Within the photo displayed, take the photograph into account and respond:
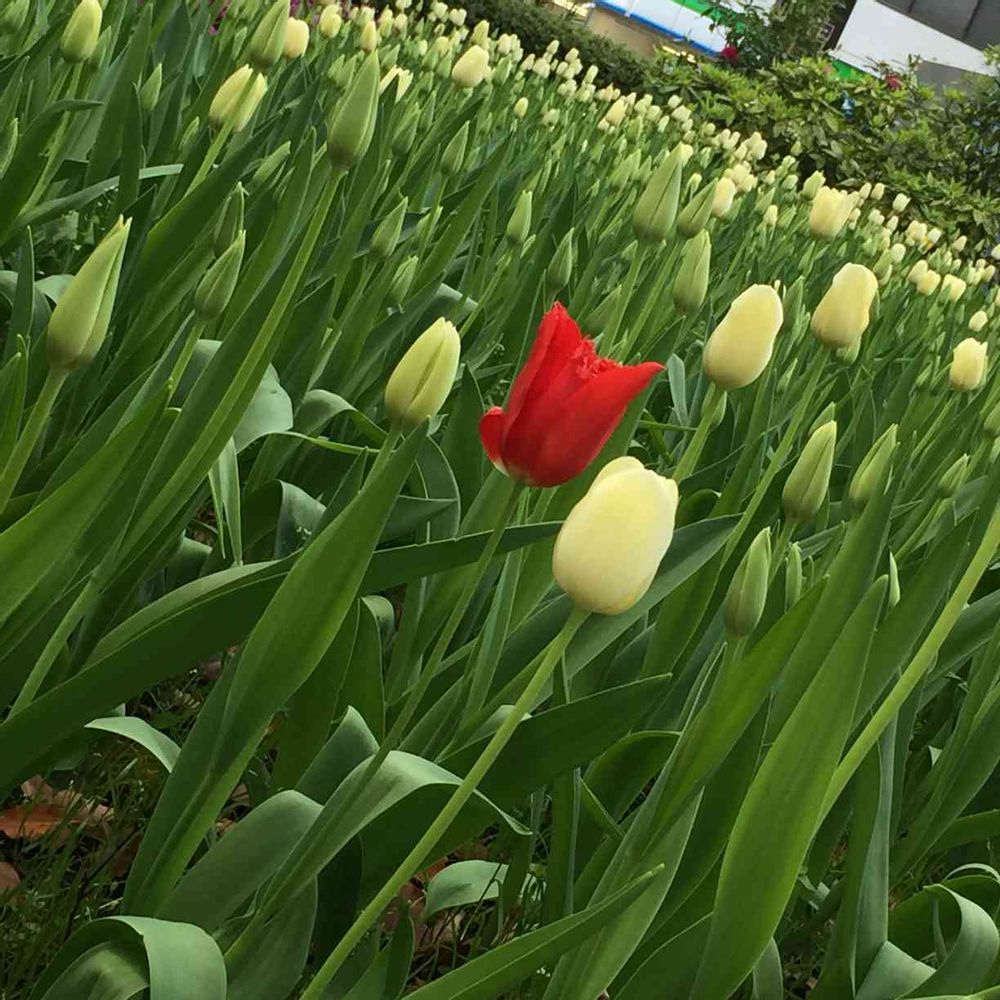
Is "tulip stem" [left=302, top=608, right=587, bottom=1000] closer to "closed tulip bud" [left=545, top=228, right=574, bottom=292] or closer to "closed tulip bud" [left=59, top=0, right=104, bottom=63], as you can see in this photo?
"closed tulip bud" [left=545, top=228, right=574, bottom=292]

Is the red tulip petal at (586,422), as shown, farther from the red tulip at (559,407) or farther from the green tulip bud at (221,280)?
the green tulip bud at (221,280)

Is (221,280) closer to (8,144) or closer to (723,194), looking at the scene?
(8,144)

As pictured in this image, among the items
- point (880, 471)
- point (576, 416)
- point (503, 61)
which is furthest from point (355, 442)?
point (503, 61)

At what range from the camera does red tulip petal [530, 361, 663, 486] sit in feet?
2.11

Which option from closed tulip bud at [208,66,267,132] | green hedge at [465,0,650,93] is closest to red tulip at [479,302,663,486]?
closed tulip bud at [208,66,267,132]

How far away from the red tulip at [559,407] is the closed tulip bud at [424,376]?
15cm

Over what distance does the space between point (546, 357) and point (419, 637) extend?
498mm

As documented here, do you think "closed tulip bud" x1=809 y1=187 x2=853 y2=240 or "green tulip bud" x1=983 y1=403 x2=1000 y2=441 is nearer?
"green tulip bud" x1=983 y1=403 x2=1000 y2=441

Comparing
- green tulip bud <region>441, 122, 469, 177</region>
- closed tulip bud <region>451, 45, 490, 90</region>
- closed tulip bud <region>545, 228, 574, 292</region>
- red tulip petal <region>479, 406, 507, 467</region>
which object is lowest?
closed tulip bud <region>545, 228, 574, 292</region>

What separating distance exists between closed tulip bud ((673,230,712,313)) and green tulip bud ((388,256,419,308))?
33 centimetres

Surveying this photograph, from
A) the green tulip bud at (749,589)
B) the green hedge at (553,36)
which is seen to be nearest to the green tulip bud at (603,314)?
the green tulip bud at (749,589)

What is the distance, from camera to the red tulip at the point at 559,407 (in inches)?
25.5

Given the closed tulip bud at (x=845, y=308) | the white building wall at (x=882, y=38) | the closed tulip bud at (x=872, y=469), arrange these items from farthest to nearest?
the white building wall at (x=882, y=38) < the closed tulip bud at (x=845, y=308) < the closed tulip bud at (x=872, y=469)

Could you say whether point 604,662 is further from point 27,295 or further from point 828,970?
point 27,295
